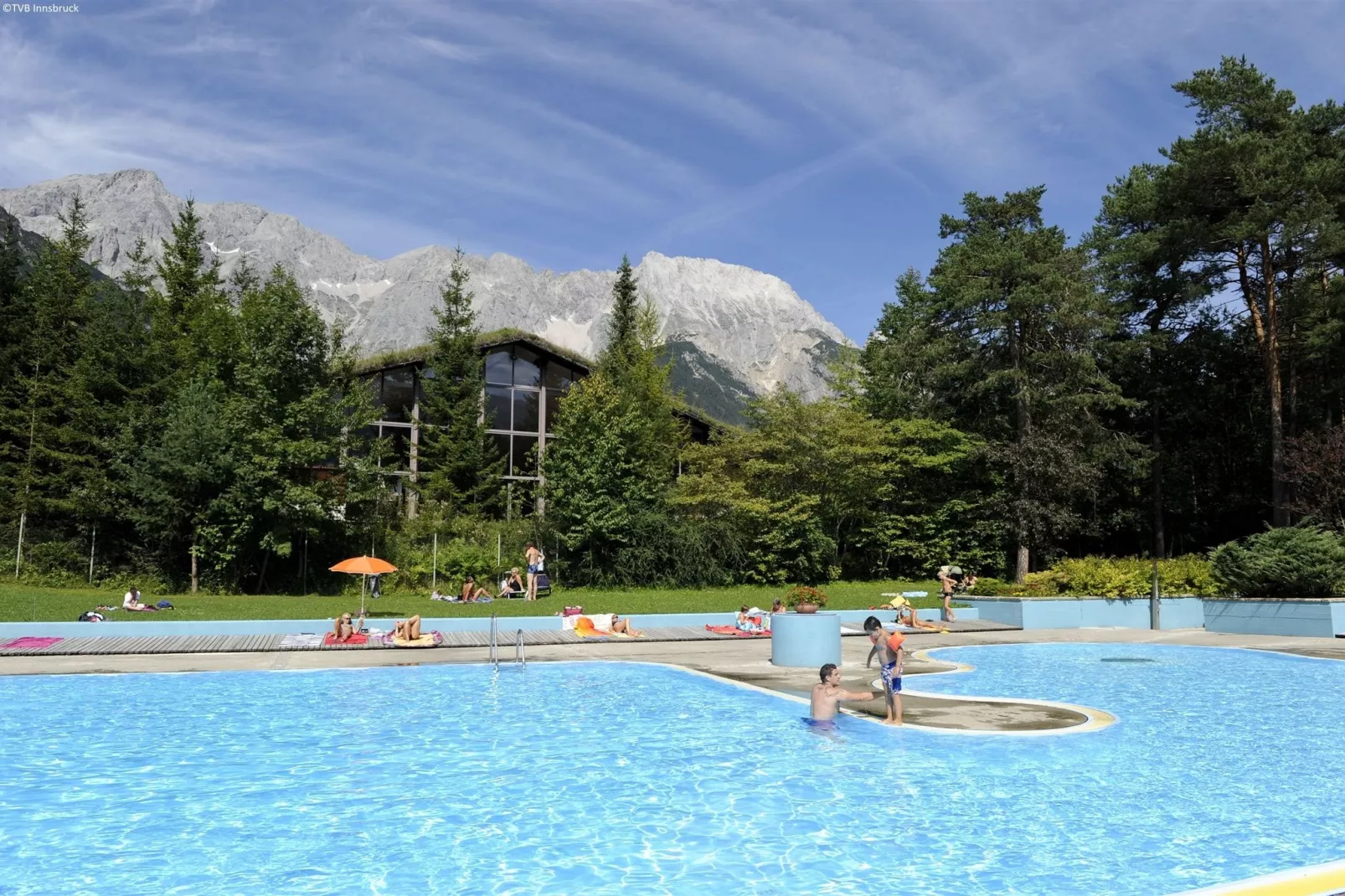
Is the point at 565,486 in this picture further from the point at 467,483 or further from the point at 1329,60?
the point at 1329,60

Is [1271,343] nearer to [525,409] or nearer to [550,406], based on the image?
[550,406]

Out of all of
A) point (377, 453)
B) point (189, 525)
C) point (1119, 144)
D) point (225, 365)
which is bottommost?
point (189, 525)

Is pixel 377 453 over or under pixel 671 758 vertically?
over

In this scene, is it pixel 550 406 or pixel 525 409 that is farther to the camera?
pixel 550 406

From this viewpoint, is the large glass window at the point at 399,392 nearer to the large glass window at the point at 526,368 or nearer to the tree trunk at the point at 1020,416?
the large glass window at the point at 526,368

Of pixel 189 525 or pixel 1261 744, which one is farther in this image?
pixel 189 525

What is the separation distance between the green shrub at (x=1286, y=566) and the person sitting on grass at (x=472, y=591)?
1939 centimetres

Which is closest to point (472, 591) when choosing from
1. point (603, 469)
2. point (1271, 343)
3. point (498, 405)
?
point (603, 469)

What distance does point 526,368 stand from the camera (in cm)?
3744

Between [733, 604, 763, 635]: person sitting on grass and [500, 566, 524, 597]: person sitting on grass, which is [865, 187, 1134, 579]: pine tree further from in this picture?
[500, 566, 524, 597]: person sitting on grass

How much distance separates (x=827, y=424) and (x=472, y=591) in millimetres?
13649

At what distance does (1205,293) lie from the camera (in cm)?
2927

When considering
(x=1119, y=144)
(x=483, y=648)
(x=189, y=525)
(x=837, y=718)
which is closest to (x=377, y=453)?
(x=189, y=525)

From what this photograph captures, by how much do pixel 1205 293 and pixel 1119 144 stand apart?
6057 mm
